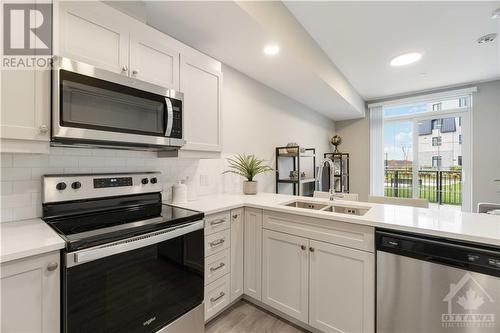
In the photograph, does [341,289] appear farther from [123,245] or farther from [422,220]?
[123,245]

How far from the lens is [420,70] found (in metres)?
3.37

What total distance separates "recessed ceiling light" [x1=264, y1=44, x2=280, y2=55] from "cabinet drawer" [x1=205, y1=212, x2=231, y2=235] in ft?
4.96

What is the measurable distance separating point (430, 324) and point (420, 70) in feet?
11.3

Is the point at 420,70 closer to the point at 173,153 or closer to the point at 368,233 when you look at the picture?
the point at 368,233

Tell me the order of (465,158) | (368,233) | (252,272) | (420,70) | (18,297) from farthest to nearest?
(465,158)
(420,70)
(252,272)
(368,233)
(18,297)

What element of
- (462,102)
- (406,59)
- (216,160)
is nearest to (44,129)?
(216,160)

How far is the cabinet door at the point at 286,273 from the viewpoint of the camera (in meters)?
1.70

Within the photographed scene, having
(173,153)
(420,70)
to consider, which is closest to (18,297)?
(173,153)

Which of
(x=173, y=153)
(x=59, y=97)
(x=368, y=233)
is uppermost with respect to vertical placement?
(x=59, y=97)

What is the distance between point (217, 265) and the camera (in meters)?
1.78

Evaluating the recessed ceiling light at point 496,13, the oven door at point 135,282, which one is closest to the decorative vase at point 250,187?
the oven door at point 135,282

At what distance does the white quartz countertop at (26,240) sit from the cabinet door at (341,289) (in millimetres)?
Result: 1481

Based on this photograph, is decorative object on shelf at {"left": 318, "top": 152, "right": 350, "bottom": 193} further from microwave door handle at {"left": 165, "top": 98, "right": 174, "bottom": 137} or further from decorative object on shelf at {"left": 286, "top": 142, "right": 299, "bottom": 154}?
microwave door handle at {"left": 165, "top": 98, "right": 174, "bottom": 137}

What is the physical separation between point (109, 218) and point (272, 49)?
1886mm
